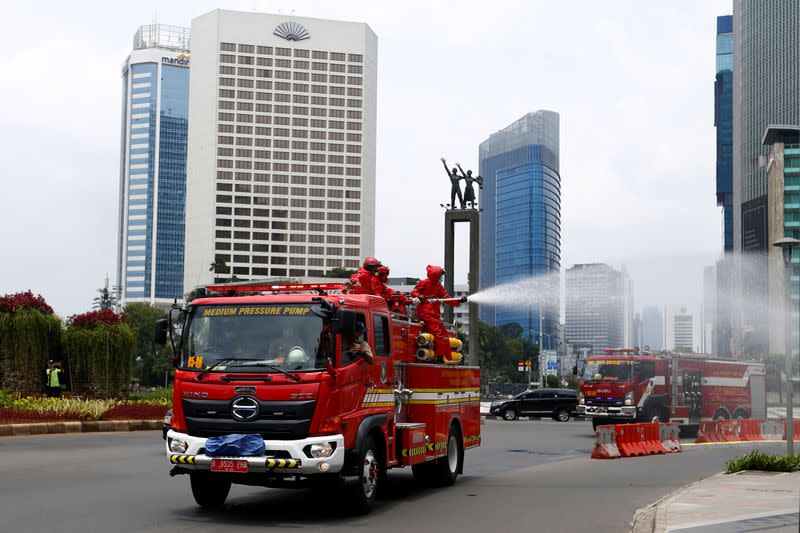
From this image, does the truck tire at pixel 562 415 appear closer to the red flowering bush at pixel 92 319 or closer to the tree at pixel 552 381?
the red flowering bush at pixel 92 319

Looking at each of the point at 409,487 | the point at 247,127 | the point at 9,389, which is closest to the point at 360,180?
the point at 247,127

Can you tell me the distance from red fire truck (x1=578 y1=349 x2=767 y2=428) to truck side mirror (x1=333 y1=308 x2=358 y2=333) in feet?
71.1

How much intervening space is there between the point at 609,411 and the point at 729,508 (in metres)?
19.9

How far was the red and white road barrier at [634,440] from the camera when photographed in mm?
22141

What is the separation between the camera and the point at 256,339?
10.9 metres

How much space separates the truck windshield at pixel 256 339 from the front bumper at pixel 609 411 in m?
21.7

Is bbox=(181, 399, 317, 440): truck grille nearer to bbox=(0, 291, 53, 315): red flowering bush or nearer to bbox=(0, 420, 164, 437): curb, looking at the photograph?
bbox=(0, 420, 164, 437): curb

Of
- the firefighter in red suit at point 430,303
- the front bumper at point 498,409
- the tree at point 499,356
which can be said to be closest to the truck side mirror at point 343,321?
the firefighter in red suit at point 430,303

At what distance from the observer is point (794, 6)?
16038cm

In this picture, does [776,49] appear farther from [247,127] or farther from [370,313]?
[370,313]

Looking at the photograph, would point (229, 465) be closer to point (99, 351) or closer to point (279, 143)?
point (99, 351)

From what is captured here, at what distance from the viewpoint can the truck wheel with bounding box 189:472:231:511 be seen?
1148 centimetres

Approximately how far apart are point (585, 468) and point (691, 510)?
8.04 metres

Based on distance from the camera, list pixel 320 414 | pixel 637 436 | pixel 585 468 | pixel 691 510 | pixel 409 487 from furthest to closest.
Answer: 1. pixel 637 436
2. pixel 585 468
3. pixel 409 487
4. pixel 691 510
5. pixel 320 414
